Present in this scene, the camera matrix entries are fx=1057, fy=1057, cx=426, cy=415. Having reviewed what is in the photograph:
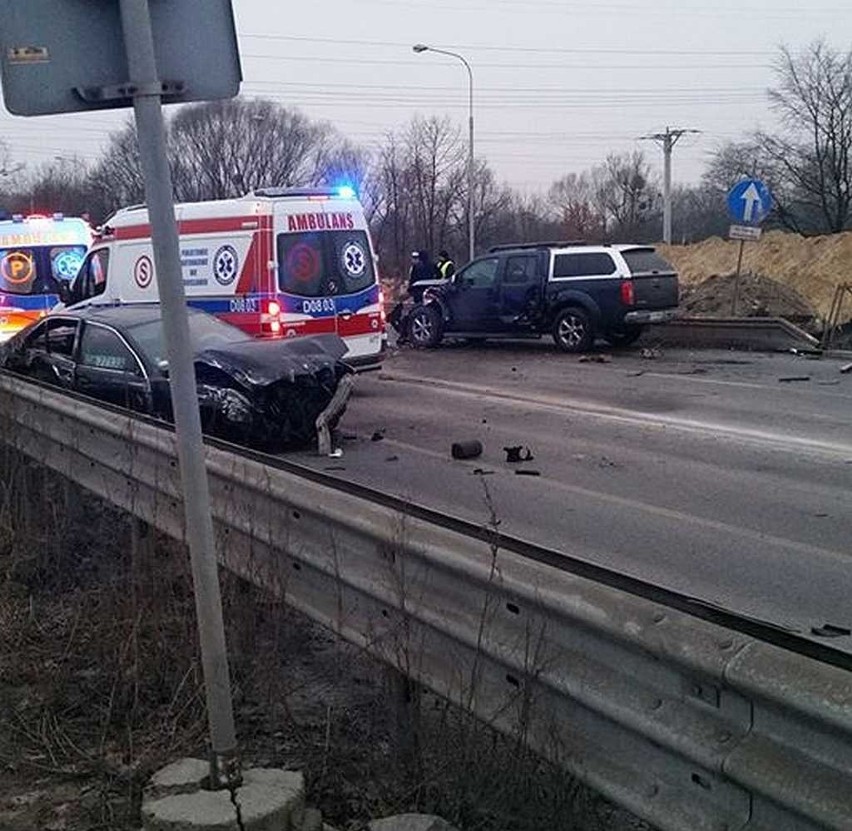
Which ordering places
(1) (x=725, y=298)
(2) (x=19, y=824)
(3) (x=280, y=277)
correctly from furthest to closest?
Result: (1) (x=725, y=298)
(3) (x=280, y=277)
(2) (x=19, y=824)

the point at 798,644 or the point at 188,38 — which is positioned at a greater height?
the point at 188,38

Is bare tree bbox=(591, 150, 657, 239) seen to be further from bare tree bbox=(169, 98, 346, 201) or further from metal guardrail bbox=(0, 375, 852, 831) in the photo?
metal guardrail bbox=(0, 375, 852, 831)

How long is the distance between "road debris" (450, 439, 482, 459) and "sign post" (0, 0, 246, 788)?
682 centimetres

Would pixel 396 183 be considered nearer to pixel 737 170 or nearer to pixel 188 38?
pixel 737 170

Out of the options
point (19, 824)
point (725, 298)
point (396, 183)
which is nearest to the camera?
point (19, 824)

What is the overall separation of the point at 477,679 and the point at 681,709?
776 millimetres

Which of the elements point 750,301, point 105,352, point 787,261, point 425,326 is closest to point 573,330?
point 425,326

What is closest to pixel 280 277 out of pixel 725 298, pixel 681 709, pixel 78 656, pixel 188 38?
pixel 78 656

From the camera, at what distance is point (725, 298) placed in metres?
24.0

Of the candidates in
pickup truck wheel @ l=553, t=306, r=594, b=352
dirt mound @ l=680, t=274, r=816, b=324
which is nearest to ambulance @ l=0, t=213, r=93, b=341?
pickup truck wheel @ l=553, t=306, r=594, b=352

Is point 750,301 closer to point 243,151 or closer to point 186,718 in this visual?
point 186,718

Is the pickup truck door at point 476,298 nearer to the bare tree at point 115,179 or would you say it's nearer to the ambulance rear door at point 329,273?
the ambulance rear door at point 329,273

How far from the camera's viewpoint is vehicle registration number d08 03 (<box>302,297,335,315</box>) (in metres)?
13.8

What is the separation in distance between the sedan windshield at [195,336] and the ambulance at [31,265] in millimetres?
10790
